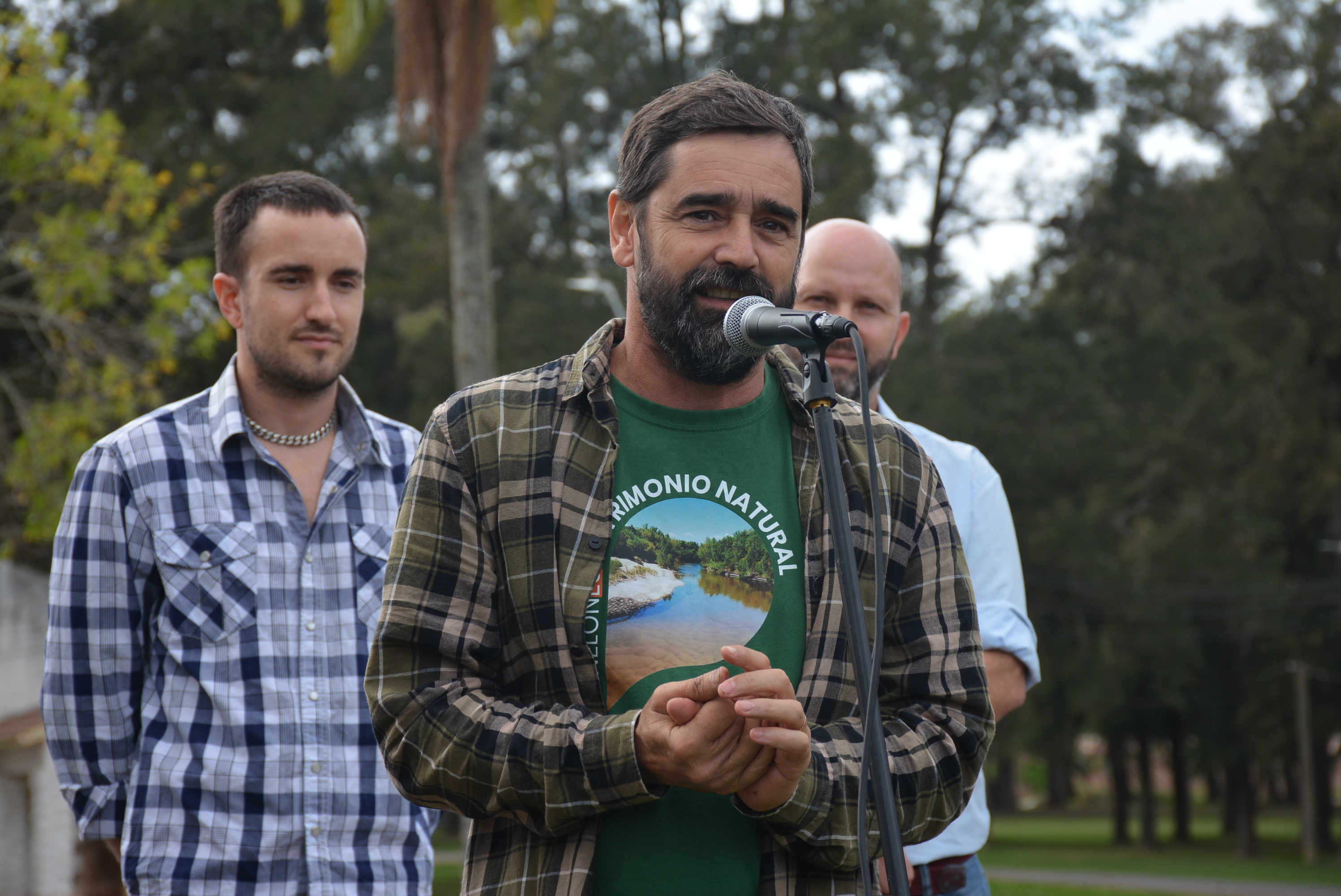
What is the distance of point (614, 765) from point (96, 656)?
1712 mm

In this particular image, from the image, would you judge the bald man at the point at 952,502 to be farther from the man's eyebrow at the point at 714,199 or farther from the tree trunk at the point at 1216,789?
the tree trunk at the point at 1216,789

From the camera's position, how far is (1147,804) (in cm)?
4012

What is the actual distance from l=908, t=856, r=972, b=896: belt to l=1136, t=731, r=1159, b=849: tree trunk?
127ft

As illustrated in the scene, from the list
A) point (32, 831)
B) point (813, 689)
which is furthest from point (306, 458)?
point (32, 831)

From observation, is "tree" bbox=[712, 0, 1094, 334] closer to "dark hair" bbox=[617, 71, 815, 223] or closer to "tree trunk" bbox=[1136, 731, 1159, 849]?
"tree trunk" bbox=[1136, 731, 1159, 849]

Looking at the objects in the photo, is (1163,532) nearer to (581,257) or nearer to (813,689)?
(581,257)

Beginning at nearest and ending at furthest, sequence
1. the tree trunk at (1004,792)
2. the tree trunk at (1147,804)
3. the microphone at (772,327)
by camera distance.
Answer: the microphone at (772,327)
the tree trunk at (1147,804)
the tree trunk at (1004,792)

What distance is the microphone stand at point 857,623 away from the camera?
1.83 metres

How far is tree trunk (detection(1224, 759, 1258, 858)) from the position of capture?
36.8 metres

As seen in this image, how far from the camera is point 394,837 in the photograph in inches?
127

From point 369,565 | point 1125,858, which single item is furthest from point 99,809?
point 1125,858

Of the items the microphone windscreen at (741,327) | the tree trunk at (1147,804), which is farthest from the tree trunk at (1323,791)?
the microphone windscreen at (741,327)

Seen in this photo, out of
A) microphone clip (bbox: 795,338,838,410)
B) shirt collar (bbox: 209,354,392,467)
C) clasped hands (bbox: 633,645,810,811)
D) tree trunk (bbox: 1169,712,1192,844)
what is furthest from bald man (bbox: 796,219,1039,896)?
tree trunk (bbox: 1169,712,1192,844)

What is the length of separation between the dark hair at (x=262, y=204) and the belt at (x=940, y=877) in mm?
2300
